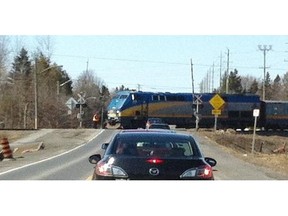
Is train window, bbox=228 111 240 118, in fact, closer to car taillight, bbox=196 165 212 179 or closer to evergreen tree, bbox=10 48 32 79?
evergreen tree, bbox=10 48 32 79

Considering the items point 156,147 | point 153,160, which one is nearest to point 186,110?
point 156,147

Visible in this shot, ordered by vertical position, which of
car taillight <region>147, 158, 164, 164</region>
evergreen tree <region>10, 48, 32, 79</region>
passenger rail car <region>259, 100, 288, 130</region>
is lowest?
passenger rail car <region>259, 100, 288, 130</region>

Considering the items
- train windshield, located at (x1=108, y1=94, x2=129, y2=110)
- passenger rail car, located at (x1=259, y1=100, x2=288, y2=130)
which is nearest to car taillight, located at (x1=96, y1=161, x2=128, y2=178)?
train windshield, located at (x1=108, y1=94, x2=129, y2=110)

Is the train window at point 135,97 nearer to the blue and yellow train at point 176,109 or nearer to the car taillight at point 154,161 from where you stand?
the blue and yellow train at point 176,109

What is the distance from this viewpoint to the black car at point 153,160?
32.0 ft

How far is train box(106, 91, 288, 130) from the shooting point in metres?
64.9

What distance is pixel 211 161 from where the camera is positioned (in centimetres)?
1138

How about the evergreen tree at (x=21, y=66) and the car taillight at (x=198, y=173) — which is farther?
the evergreen tree at (x=21, y=66)

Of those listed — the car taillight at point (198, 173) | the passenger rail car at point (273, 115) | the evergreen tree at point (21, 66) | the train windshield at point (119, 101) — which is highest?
the evergreen tree at point (21, 66)

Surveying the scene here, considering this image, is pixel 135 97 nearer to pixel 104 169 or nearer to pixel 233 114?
pixel 233 114

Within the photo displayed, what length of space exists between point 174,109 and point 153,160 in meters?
57.9

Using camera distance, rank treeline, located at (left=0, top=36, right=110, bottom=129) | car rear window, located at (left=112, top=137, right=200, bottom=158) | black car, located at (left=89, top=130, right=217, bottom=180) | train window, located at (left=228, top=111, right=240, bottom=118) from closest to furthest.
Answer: black car, located at (left=89, top=130, right=217, bottom=180), car rear window, located at (left=112, top=137, right=200, bottom=158), train window, located at (left=228, top=111, right=240, bottom=118), treeline, located at (left=0, top=36, right=110, bottom=129)

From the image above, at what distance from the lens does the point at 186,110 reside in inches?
2657

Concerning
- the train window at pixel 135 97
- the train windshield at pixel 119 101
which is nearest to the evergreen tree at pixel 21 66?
the train windshield at pixel 119 101
